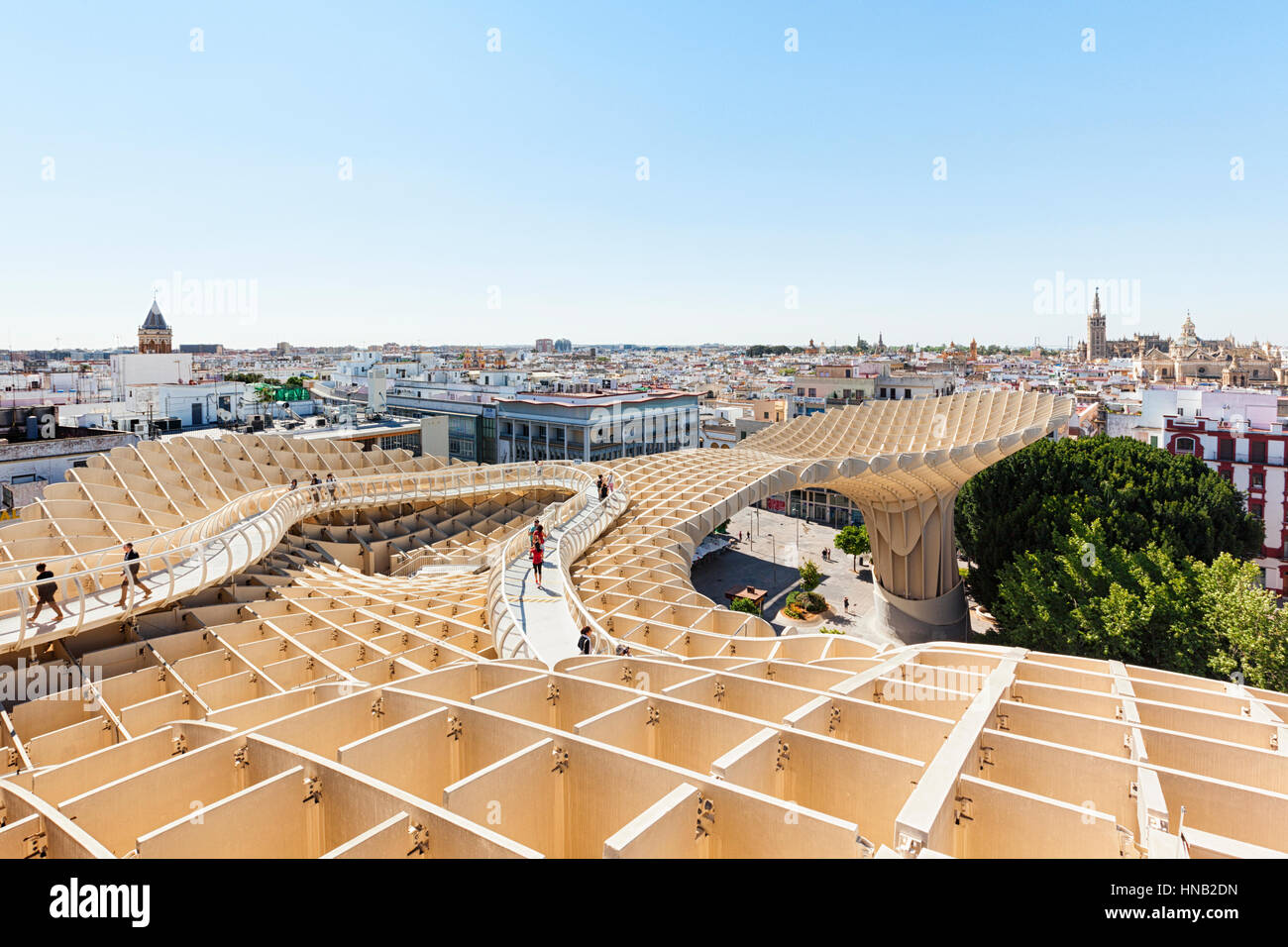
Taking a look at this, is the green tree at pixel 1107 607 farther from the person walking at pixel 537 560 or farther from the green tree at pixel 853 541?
the green tree at pixel 853 541

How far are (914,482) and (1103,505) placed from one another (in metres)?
10.5

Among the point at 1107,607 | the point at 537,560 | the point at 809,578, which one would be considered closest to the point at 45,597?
the point at 537,560

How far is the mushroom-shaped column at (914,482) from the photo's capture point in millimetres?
40688

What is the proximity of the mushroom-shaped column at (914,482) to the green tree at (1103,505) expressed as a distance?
336cm

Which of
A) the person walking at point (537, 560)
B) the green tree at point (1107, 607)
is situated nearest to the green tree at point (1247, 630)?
the green tree at point (1107, 607)

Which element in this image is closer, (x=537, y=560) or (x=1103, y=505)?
(x=537, y=560)

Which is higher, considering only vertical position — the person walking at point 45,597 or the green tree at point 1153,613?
the person walking at point 45,597

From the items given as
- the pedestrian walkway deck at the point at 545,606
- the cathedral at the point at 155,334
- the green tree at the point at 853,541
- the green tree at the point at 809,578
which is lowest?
the green tree at the point at 809,578

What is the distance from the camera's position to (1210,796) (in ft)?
24.3

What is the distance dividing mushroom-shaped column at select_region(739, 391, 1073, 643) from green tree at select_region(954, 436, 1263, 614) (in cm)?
336

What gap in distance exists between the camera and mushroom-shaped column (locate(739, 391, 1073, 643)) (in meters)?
40.7

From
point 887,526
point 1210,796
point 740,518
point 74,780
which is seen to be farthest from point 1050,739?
point 740,518

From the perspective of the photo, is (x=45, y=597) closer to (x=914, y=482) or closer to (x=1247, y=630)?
(x=1247, y=630)

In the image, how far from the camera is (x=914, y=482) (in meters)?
40.2
